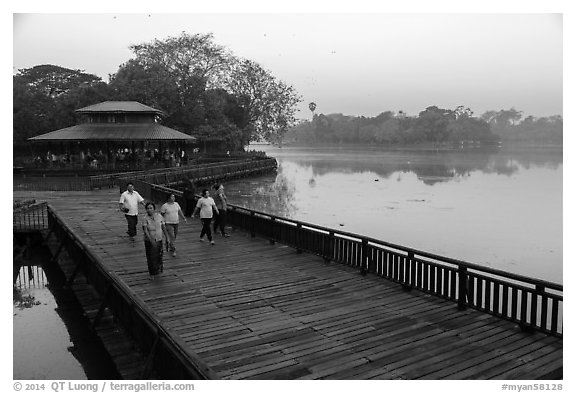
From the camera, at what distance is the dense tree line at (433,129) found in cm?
14775

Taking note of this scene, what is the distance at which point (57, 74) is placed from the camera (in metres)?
71.2

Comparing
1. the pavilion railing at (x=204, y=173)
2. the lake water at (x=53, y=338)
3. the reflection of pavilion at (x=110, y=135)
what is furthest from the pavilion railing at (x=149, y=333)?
the reflection of pavilion at (x=110, y=135)

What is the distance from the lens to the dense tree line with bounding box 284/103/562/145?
148 m

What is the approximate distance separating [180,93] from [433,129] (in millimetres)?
99777

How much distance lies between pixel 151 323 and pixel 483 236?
63.7 feet

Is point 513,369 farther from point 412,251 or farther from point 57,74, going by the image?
point 57,74

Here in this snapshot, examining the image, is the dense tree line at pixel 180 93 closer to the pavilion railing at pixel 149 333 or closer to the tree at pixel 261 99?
the tree at pixel 261 99

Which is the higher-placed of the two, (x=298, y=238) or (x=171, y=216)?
(x=171, y=216)

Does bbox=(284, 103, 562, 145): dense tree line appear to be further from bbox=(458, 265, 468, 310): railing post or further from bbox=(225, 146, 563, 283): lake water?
bbox=(458, 265, 468, 310): railing post

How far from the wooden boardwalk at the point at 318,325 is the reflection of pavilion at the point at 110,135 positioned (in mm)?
31829

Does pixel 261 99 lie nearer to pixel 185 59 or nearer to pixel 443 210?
pixel 185 59

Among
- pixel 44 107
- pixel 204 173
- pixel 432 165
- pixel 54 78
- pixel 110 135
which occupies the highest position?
pixel 54 78

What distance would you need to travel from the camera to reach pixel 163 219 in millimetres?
12250

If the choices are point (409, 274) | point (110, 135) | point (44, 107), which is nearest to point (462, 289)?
point (409, 274)
